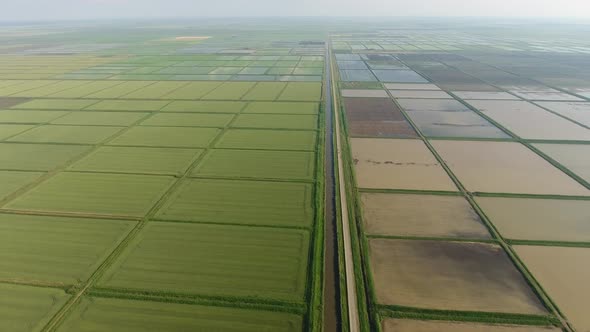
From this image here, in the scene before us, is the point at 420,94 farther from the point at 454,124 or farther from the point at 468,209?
the point at 468,209

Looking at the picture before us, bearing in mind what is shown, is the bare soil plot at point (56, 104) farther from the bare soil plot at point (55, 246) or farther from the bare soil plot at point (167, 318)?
the bare soil plot at point (167, 318)

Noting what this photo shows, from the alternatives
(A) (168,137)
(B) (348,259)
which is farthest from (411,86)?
(B) (348,259)

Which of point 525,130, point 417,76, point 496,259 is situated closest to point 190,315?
point 496,259

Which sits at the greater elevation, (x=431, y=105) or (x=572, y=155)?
(x=431, y=105)

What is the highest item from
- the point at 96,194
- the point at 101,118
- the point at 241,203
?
the point at 101,118

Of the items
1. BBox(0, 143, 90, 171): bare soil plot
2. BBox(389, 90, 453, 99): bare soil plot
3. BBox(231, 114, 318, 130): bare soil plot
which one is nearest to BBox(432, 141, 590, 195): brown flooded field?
BBox(231, 114, 318, 130): bare soil plot

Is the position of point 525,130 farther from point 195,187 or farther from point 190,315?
point 190,315

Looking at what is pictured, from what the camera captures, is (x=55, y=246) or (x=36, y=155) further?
(x=36, y=155)
